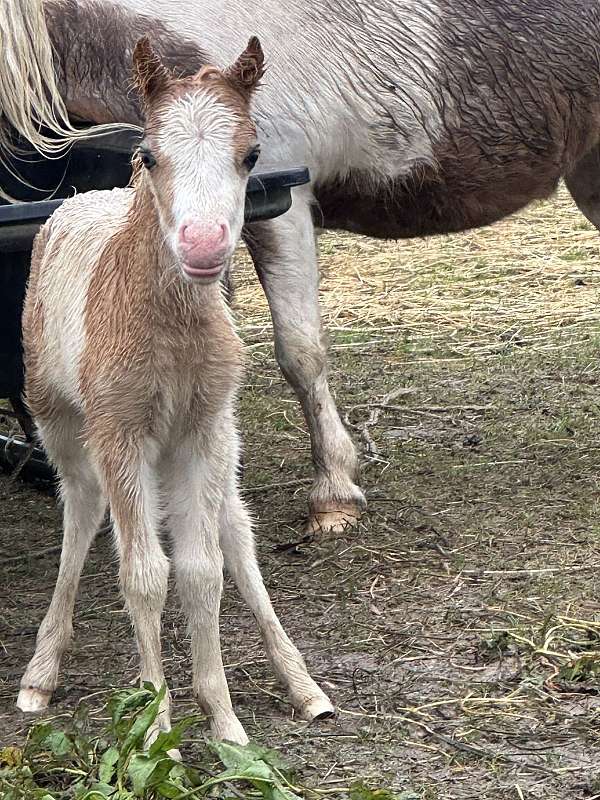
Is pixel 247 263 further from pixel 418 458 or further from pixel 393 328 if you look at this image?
pixel 418 458

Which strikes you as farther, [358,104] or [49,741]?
[358,104]

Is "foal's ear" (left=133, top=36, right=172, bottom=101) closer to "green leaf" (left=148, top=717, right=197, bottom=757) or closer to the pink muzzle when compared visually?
the pink muzzle

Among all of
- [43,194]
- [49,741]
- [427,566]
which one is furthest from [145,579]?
[43,194]

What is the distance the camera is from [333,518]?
14.1 feet

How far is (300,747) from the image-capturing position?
2.97m

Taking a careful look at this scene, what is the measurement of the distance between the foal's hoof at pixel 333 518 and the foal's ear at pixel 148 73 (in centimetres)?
194

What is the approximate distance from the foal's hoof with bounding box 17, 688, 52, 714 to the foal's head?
1.17 meters

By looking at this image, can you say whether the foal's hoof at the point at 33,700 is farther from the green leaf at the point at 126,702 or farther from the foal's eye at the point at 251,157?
the foal's eye at the point at 251,157

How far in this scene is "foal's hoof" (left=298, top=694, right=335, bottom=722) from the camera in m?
3.09

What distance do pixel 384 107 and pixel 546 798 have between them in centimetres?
233

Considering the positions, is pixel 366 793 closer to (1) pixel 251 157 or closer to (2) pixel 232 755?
(2) pixel 232 755

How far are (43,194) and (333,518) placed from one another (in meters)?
1.31

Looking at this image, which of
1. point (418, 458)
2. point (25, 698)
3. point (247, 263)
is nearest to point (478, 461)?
point (418, 458)

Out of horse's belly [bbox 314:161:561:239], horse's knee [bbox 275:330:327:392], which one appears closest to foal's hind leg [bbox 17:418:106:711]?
horse's knee [bbox 275:330:327:392]
